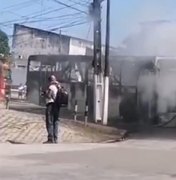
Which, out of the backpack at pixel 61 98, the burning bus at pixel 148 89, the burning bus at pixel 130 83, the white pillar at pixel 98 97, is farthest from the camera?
the white pillar at pixel 98 97

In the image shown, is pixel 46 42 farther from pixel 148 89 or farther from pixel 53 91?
pixel 53 91

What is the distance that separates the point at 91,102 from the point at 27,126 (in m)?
9.49

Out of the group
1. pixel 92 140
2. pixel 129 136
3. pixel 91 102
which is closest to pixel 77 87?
pixel 91 102

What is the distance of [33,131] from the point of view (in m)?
18.4

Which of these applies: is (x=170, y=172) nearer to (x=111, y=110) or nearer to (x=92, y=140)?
(x=92, y=140)

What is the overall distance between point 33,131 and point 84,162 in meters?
6.58

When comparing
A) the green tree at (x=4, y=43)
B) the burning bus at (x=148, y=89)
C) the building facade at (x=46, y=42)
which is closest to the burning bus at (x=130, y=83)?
the burning bus at (x=148, y=89)

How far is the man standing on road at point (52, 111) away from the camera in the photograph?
631 inches

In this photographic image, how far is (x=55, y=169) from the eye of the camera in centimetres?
1092

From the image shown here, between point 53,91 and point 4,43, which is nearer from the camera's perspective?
point 53,91

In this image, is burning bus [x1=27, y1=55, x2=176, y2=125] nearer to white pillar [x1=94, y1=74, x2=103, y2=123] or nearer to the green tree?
white pillar [x1=94, y1=74, x2=103, y2=123]

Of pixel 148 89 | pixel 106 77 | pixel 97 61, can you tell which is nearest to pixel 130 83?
pixel 148 89

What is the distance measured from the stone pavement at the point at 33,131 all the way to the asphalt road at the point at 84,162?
2.20 m

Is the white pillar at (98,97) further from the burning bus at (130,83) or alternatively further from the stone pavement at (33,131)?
the stone pavement at (33,131)
